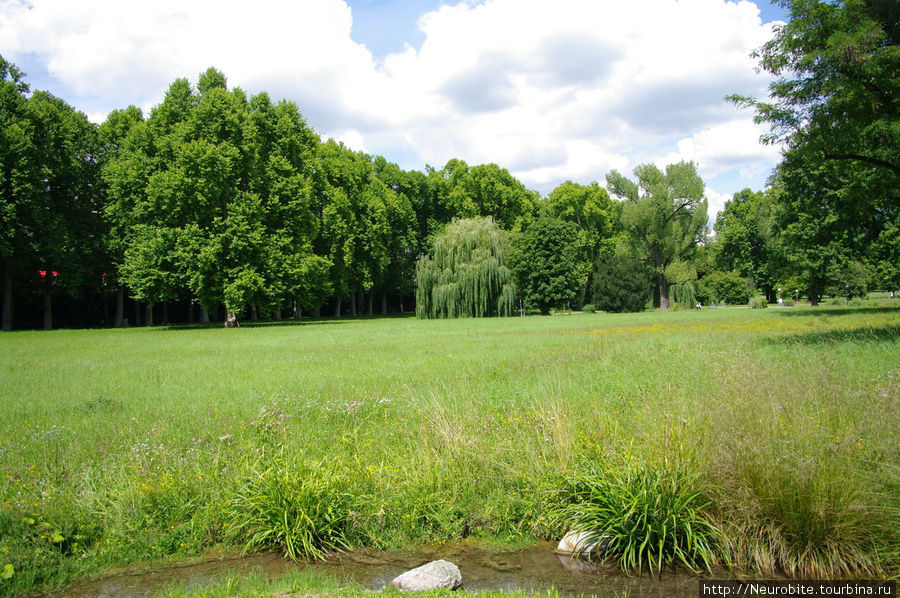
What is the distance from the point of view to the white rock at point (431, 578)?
4434 millimetres

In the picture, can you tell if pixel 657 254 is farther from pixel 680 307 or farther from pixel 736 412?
pixel 736 412

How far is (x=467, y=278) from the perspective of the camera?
150ft

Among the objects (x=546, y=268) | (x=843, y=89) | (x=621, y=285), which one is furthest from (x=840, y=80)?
(x=621, y=285)

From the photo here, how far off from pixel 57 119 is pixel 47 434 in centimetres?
3878

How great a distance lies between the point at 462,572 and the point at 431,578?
0.54 m

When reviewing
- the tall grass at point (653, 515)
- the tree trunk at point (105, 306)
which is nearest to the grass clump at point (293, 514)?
the tall grass at point (653, 515)

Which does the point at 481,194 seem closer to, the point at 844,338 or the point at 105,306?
the point at 105,306

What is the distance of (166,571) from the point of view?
501 cm

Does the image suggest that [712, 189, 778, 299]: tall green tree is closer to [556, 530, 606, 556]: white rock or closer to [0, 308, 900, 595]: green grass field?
[0, 308, 900, 595]: green grass field

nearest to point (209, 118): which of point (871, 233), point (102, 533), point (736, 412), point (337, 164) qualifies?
point (337, 164)

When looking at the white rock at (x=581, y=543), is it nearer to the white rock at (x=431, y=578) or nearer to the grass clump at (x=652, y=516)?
the grass clump at (x=652, y=516)

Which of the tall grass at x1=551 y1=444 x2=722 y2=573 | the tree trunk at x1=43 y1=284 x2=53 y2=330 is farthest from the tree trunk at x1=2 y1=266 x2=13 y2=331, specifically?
the tall grass at x1=551 y1=444 x2=722 y2=573

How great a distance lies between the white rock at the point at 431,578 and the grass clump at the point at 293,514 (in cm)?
105

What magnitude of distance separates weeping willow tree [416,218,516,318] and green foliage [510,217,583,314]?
19.4ft
